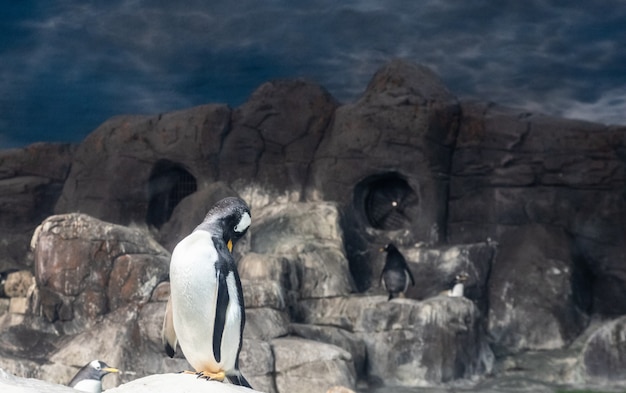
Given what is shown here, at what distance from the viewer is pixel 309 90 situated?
14023mm

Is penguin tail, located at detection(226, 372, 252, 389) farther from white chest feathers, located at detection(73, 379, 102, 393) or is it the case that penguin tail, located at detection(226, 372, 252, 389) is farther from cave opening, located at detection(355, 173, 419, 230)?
cave opening, located at detection(355, 173, 419, 230)

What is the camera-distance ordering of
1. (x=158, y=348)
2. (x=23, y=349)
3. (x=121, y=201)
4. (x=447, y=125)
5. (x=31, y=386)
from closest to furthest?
1. (x=31, y=386)
2. (x=158, y=348)
3. (x=23, y=349)
4. (x=447, y=125)
5. (x=121, y=201)

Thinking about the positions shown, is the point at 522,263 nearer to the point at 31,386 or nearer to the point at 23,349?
the point at 23,349

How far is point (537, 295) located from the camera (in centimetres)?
1195

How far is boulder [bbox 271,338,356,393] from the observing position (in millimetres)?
8461

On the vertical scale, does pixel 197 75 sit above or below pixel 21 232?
above

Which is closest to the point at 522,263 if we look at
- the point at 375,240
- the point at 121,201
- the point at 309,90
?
the point at 375,240

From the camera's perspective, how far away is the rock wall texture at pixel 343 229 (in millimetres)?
10086

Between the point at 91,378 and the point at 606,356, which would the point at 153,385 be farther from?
the point at 606,356

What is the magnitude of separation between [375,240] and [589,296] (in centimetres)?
291

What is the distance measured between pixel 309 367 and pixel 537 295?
14.6 feet

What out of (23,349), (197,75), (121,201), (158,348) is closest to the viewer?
(158,348)

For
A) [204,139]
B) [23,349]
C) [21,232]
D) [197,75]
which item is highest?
[197,75]

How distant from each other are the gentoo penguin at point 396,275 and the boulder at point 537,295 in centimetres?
151
